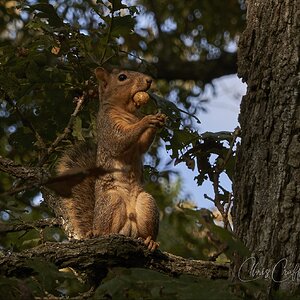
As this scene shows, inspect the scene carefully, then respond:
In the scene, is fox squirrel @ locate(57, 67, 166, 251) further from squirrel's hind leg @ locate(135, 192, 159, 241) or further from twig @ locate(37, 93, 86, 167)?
twig @ locate(37, 93, 86, 167)

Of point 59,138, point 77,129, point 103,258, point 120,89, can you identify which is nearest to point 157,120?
point 77,129

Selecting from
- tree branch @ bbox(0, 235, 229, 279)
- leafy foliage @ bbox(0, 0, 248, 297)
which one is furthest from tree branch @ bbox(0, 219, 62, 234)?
tree branch @ bbox(0, 235, 229, 279)

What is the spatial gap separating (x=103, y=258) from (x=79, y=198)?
120 cm

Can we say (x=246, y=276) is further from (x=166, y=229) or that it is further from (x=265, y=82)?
(x=166, y=229)

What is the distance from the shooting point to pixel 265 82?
10.1 ft

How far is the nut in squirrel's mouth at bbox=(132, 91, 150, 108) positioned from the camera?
15.1ft

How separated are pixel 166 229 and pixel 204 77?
1.97 m

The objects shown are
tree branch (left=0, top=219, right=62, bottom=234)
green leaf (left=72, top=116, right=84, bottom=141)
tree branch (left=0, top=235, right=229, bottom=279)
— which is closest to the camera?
tree branch (left=0, top=235, right=229, bottom=279)

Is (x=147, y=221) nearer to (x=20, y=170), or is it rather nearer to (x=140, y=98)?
(x=20, y=170)

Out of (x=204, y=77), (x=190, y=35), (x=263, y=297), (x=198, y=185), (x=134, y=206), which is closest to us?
(x=263, y=297)

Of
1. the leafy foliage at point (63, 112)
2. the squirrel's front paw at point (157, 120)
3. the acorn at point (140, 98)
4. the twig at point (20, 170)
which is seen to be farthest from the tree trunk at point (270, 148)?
the acorn at point (140, 98)

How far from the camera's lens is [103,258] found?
3168 millimetres

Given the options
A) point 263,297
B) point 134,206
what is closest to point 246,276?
point 263,297

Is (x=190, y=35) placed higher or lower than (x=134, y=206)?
higher
